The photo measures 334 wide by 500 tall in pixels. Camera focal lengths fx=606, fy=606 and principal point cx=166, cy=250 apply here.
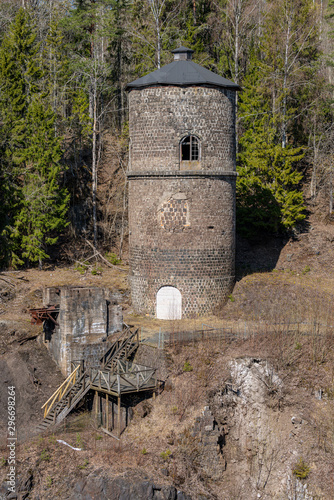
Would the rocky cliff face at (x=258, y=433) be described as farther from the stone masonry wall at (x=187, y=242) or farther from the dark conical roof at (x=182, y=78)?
the dark conical roof at (x=182, y=78)

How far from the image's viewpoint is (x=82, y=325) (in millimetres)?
21734

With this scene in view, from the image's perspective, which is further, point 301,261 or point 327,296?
point 301,261

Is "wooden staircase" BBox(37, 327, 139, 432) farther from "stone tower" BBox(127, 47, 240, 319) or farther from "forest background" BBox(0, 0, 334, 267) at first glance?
"forest background" BBox(0, 0, 334, 267)

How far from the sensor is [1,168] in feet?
98.2

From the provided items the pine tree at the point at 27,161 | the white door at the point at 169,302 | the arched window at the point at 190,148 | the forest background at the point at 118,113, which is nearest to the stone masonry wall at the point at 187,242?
the white door at the point at 169,302

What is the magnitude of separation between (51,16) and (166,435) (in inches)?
1258

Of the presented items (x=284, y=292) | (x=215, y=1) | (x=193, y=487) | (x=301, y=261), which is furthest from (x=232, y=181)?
(x=215, y=1)

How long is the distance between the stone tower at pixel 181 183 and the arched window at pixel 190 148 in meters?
0.04

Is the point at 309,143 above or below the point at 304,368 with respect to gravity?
above

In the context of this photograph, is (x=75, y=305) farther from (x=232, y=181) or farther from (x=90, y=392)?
(x=232, y=181)

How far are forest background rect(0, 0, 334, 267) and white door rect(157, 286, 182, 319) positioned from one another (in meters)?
7.99

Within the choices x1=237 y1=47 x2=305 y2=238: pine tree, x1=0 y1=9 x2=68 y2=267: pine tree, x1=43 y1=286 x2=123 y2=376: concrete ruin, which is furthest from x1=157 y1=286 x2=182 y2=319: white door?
x1=237 y1=47 x2=305 y2=238: pine tree

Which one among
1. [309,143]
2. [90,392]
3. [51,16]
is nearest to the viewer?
[90,392]

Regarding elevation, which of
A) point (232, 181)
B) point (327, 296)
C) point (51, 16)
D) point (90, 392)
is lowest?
point (90, 392)
